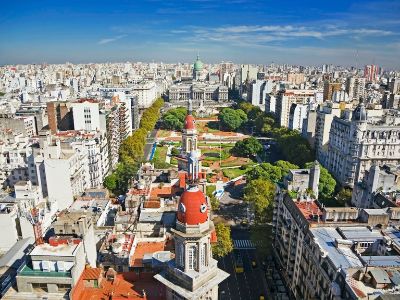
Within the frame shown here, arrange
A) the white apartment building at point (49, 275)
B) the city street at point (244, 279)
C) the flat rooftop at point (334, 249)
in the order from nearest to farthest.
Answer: the white apartment building at point (49, 275) → the flat rooftop at point (334, 249) → the city street at point (244, 279)

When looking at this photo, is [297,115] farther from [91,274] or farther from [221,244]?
[91,274]

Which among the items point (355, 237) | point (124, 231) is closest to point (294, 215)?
point (355, 237)

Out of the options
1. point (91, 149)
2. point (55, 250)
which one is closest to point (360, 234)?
point (55, 250)

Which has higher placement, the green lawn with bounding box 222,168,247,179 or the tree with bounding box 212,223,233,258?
the tree with bounding box 212,223,233,258

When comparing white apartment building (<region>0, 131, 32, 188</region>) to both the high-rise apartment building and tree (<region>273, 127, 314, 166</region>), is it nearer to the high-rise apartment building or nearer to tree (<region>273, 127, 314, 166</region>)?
the high-rise apartment building

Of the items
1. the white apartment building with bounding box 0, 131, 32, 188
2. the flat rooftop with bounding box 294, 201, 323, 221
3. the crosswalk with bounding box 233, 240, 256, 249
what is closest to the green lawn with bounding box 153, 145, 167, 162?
the white apartment building with bounding box 0, 131, 32, 188

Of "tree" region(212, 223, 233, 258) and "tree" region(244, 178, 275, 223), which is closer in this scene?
"tree" region(212, 223, 233, 258)

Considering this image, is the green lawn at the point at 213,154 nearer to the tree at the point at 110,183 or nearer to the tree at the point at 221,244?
the tree at the point at 110,183

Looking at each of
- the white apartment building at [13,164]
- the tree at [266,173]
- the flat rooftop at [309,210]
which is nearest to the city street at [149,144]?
the white apartment building at [13,164]
